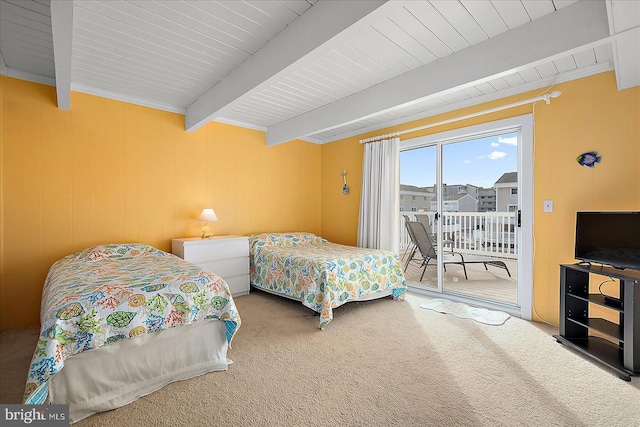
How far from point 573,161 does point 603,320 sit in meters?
1.42

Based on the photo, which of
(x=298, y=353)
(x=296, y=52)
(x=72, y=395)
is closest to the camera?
(x=72, y=395)

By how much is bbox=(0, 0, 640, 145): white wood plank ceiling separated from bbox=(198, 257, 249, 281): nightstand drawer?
1.72m

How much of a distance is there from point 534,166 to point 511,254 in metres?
2.29

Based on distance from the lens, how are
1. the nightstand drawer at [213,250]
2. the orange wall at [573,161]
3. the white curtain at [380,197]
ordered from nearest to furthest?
the orange wall at [573,161] → the nightstand drawer at [213,250] → the white curtain at [380,197]

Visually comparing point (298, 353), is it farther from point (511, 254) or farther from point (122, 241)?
point (511, 254)

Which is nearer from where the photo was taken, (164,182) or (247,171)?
(164,182)

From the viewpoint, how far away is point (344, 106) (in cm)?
340

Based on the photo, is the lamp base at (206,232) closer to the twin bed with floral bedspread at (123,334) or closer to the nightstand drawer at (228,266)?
the nightstand drawer at (228,266)

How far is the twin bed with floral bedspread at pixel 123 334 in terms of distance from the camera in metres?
1.56

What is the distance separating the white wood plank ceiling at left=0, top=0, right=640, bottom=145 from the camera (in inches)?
72.7

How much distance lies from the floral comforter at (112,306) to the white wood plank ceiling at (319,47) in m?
1.60

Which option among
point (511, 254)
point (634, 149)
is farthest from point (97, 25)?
point (511, 254)

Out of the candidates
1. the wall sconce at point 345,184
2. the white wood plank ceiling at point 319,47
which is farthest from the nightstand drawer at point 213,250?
the wall sconce at point 345,184

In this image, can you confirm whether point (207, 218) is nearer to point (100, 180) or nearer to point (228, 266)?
point (228, 266)
